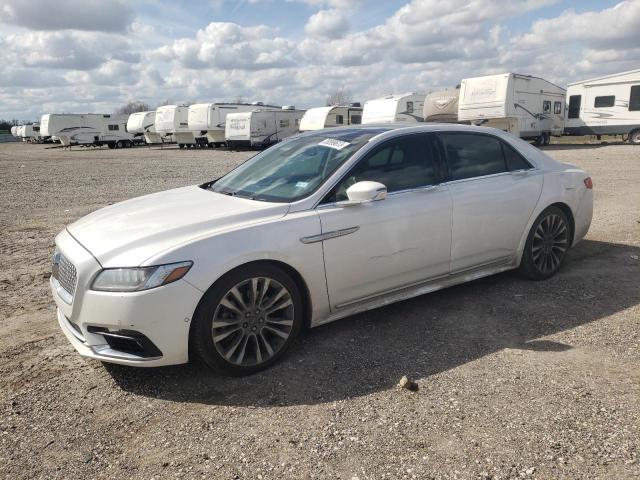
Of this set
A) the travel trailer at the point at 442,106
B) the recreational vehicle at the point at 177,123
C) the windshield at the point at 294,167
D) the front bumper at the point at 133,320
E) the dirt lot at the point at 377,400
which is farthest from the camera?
the recreational vehicle at the point at 177,123

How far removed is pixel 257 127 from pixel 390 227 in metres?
25.6

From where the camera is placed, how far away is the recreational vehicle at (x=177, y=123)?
3391 cm

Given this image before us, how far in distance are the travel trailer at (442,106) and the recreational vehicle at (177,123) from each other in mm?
16208

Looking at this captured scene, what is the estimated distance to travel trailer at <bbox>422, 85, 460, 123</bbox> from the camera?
24.0 metres

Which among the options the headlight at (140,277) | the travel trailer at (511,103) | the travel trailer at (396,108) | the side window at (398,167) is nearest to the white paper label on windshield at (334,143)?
the side window at (398,167)

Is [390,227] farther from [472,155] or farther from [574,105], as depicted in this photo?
[574,105]

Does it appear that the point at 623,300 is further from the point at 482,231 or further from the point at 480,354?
the point at 480,354

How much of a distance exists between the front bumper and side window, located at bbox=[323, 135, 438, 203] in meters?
1.30

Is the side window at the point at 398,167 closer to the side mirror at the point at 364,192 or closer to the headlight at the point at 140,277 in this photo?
the side mirror at the point at 364,192

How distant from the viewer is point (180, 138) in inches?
1358

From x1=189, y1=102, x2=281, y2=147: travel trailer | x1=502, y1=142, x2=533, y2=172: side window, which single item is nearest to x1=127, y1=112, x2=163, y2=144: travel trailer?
x1=189, y1=102, x2=281, y2=147: travel trailer

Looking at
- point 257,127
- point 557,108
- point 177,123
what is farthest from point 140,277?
point 177,123

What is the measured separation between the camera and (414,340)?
3729 mm

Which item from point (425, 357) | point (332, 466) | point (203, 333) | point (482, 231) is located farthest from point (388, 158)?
point (332, 466)
